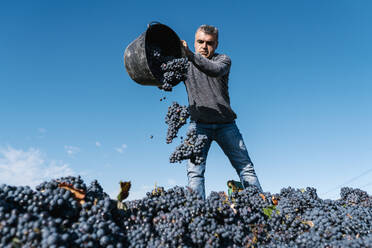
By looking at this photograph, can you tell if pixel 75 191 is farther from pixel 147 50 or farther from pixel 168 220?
pixel 147 50

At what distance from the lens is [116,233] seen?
1.47m

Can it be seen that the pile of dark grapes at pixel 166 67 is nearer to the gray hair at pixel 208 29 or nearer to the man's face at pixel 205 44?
the man's face at pixel 205 44

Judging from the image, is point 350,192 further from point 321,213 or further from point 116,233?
point 116,233

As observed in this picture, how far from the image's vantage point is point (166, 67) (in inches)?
153

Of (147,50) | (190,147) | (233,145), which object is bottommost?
(190,147)

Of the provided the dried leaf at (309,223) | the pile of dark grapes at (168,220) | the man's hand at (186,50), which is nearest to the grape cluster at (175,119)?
the man's hand at (186,50)

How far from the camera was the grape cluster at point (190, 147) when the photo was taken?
3566 millimetres

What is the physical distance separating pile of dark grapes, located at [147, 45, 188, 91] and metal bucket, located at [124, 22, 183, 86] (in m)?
0.07

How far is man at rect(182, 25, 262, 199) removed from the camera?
13.7 feet

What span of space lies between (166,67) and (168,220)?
265 cm

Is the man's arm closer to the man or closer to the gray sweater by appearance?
the man

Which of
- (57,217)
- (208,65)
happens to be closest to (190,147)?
(208,65)

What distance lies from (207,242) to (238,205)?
50 cm

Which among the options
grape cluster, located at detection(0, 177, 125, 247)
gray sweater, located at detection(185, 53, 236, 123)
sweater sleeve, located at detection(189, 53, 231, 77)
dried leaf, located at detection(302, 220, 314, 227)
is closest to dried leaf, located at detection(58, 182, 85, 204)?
grape cluster, located at detection(0, 177, 125, 247)
